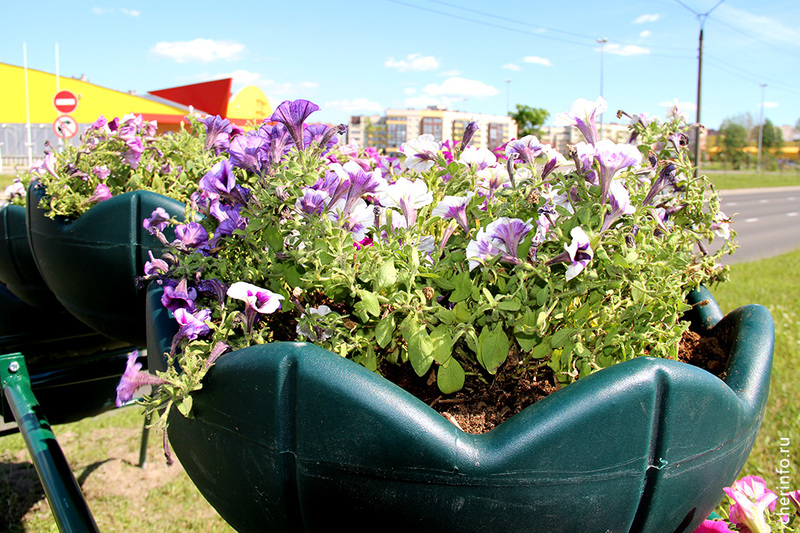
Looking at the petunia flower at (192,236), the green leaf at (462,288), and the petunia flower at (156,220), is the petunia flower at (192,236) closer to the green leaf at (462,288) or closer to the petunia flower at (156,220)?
the petunia flower at (156,220)

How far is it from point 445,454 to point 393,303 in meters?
0.21

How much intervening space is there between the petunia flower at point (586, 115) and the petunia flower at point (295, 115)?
1.16ft

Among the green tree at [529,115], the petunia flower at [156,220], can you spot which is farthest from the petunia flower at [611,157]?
the green tree at [529,115]

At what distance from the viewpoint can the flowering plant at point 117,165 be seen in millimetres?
1519

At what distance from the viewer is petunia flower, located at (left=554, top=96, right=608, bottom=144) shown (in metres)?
0.85

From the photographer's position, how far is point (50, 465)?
108cm

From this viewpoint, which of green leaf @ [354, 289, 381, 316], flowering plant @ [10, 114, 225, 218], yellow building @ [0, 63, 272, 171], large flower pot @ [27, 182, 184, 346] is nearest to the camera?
green leaf @ [354, 289, 381, 316]

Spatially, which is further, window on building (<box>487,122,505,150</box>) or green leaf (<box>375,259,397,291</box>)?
window on building (<box>487,122,505,150</box>)

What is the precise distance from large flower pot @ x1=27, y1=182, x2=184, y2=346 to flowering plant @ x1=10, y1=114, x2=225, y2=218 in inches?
3.1

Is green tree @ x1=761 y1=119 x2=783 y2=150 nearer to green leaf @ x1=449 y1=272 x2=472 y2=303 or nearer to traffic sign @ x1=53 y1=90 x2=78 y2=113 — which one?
traffic sign @ x1=53 y1=90 x2=78 y2=113

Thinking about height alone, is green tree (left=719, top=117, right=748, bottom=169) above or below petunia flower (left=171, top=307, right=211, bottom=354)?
above

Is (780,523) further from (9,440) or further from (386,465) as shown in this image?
(9,440)

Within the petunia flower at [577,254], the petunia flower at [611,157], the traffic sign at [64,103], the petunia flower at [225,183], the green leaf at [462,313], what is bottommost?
the green leaf at [462,313]

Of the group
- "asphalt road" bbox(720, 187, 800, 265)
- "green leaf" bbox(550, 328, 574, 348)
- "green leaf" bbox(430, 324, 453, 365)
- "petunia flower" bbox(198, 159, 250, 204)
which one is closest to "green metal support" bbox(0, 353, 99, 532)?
"petunia flower" bbox(198, 159, 250, 204)
